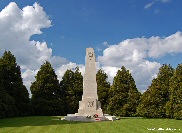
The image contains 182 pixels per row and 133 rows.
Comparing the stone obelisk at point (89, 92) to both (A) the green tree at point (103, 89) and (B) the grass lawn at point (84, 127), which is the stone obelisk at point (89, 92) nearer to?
(B) the grass lawn at point (84, 127)

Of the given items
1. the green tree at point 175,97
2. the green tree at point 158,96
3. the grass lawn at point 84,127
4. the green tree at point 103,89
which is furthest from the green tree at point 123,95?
the grass lawn at point 84,127

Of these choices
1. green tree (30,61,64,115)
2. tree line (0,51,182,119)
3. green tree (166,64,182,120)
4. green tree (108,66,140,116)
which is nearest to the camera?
green tree (166,64,182,120)

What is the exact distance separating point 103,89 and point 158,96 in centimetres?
1638

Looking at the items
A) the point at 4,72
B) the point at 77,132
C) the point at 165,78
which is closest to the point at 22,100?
the point at 4,72

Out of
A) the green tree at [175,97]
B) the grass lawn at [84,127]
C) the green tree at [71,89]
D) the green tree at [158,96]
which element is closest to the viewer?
the grass lawn at [84,127]

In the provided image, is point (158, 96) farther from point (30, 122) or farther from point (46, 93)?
point (46, 93)

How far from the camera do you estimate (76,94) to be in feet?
190

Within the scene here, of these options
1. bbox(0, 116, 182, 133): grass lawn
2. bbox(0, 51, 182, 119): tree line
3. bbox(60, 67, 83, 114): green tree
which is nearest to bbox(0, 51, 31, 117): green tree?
bbox(0, 51, 182, 119): tree line

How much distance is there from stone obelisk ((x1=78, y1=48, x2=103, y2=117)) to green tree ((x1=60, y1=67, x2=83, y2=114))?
56.2 ft

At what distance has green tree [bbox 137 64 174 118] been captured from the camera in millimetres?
42178

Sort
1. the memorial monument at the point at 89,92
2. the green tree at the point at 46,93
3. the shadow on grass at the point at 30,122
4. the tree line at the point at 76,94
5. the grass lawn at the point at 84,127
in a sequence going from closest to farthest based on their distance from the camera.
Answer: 1. the grass lawn at the point at 84,127
2. the shadow on grass at the point at 30,122
3. the memorial monument at the point at 89,92
4. the tree line at the point at 76,94
5. the green tree at the point at 46,93

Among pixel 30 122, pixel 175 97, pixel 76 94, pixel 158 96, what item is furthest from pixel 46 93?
pixel 175 97

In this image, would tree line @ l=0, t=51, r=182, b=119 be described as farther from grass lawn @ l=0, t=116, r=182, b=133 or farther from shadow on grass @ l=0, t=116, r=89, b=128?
grass lawn @ l=0, t=116, r=182, b=133

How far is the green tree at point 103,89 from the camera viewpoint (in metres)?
56.8
